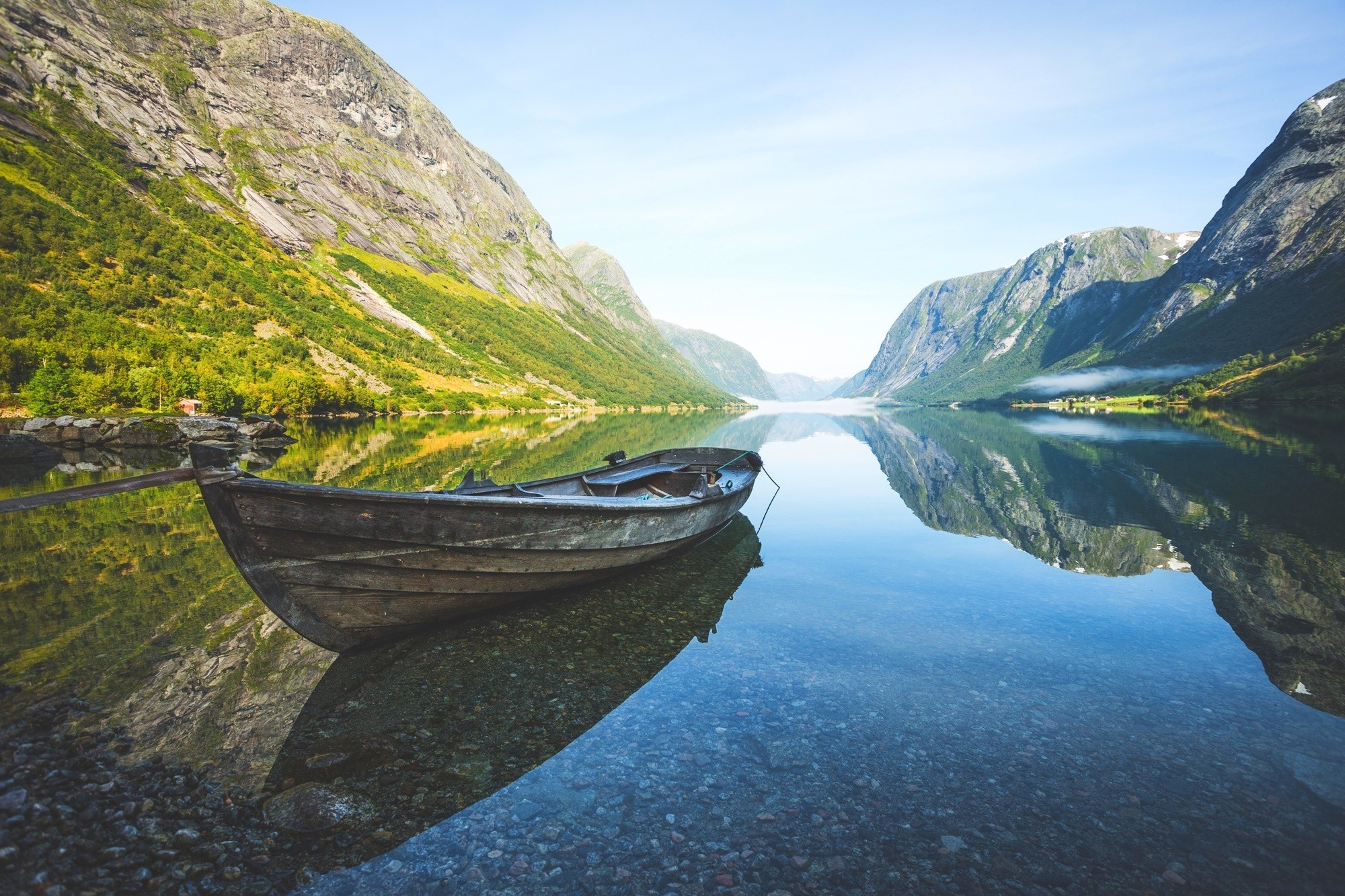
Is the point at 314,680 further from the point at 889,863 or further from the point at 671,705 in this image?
the point at 889,863

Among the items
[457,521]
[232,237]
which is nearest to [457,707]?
[457,521]

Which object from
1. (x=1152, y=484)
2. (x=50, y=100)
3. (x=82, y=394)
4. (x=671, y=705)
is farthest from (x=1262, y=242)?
(x=50, y=100)

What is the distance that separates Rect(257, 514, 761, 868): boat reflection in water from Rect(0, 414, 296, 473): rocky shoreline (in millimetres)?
29713

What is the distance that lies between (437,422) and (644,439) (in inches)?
1272

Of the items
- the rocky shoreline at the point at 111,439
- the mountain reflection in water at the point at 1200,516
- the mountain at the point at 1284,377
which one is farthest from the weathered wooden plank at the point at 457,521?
the mountain at the point at 1284,377

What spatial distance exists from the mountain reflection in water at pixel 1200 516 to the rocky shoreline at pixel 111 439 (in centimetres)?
3746

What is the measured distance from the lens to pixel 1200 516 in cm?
1853

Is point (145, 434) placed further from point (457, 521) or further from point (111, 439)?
point (457, 521)

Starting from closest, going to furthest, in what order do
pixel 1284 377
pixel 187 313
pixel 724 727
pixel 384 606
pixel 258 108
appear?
pixel 724 727
pixel 384 606
pixel 187 313
pixel 1284 377
pixel 258 108

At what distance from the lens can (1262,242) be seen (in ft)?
585

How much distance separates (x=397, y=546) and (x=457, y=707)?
2449 mm

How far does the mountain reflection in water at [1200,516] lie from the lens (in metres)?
9.91

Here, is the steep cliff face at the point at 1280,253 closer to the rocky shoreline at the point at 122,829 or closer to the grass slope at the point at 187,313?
the grass slope at the point at 187,313

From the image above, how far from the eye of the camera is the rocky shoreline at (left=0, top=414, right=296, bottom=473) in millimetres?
30234
